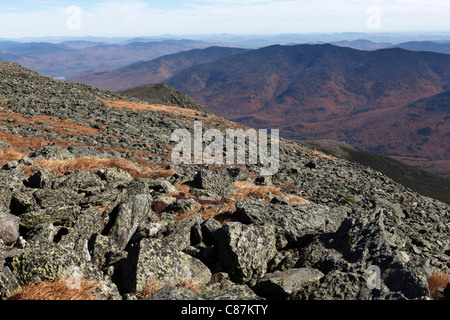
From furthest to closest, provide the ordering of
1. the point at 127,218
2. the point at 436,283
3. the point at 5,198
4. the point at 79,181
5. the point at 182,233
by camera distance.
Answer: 1. the point at 79,181
2. the point at 182,233
3. the point at 127,218
4. the point at 5,198
5. the point at 436,283

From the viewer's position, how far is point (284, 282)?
6.32m

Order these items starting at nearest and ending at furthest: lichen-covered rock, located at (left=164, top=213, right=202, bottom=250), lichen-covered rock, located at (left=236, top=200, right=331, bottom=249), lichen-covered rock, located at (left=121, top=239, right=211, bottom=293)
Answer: lichen-covered rock, located at (left=121, top=239, right=211, bottom=293), lichen-covered rock, located at (left=164, top=213, right=202, bottom=250), lichen-covered rock, located at (left=236, top=200, right=331, bottom=249)

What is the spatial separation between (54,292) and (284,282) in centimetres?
Answer: 441

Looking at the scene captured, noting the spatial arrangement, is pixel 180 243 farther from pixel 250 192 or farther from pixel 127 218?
pixel 250 192

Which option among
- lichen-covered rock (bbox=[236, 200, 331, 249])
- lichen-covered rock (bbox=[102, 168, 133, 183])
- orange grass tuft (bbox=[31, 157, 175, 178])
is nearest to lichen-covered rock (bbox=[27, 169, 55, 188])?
lichen-covered rock (bbox=[102, 168, 133, 183])

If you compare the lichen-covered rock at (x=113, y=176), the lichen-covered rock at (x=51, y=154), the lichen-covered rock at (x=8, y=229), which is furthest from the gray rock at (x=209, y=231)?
the lichen-covered rock at (x=51, y=154)

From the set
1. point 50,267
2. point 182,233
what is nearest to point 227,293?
point 182,233

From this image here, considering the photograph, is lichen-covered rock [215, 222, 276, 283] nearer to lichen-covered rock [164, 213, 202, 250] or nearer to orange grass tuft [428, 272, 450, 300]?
lichen-covered rock [164, 213, 202, 250]

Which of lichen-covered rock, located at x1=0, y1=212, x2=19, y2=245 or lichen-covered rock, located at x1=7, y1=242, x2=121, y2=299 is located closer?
lichen-covered rock, located at x1=7, y1=242, x2=121, y2=299

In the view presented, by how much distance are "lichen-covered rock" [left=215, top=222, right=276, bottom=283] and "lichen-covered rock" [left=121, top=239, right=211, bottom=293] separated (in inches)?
26.3

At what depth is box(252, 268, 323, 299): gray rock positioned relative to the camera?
6250 millimetres
